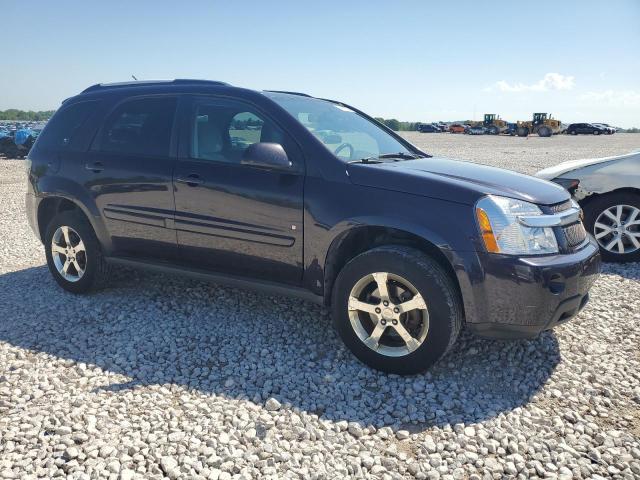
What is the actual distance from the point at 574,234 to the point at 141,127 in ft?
11.3

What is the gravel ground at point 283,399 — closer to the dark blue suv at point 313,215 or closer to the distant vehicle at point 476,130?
the dark blue suv at point 313,215

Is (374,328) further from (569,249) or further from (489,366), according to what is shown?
(569,249)

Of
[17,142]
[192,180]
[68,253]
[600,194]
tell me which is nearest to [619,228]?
[600,194]

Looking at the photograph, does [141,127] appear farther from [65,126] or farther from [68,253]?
[68,253]

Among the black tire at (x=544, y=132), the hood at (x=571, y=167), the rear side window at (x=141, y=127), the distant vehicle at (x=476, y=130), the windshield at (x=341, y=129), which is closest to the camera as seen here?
the windshield at (x=341, y=129)

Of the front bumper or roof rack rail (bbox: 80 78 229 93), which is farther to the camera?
roof rack rail (bbox: 80 78 229 93)

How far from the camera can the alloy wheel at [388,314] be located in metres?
3.28

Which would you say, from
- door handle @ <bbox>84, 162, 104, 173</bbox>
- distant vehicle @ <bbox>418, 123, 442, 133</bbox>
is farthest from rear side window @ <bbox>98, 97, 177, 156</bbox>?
distant vehicle @ <bbox>418, 123, 442, 133</bbox>

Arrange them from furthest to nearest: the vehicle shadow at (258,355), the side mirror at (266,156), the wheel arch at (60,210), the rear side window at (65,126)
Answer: the rear side window at (65,126), the wheel arch at (60,210), the side mirror at (266,156), the vehicle shadow at (258,355)

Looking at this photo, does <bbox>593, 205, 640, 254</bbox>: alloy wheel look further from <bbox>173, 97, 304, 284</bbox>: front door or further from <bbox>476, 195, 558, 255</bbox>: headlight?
<bbox>173, 97, 304, 284</bbox>: front door

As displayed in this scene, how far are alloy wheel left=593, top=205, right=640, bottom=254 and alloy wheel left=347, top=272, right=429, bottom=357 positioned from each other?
12.2 ft

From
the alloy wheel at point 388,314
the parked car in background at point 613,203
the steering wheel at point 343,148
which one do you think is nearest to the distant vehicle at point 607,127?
the parked car in background at point 613,203

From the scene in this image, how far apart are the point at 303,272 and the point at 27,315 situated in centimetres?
255

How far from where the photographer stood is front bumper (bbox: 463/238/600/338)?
303 centimetres
